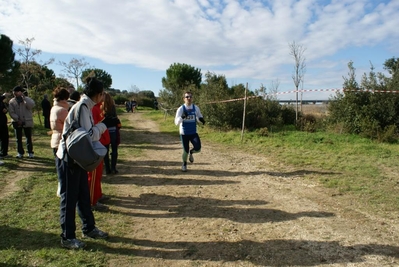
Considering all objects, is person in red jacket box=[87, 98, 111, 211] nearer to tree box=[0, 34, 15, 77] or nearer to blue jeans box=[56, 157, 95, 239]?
blue jeans box=[56, 157, 95, 239]

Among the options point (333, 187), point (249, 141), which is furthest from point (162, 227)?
point (249, 141)

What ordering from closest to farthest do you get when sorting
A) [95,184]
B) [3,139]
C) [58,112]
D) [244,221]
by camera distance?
1. [244,221]
2. [58,112]
3. [95,184]
4. [3,139]

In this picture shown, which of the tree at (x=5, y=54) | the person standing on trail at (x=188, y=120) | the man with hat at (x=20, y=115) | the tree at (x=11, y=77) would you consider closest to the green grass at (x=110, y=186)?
the man with hat at (x=20, y=115)

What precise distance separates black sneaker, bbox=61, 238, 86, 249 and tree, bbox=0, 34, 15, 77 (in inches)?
777

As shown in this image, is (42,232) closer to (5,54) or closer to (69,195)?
(69,195)

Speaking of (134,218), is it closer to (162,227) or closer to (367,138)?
(162,227)

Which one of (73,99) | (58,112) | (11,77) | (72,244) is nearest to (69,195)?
(72,244)

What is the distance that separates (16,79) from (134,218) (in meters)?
21.5

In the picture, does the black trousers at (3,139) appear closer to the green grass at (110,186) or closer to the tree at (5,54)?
the green grass at (110,186)

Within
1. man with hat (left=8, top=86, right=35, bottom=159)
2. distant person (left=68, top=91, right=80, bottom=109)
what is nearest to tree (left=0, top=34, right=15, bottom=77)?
man with hat (left=8, top=86, right=35, bottom=159)

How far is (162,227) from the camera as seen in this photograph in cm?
393

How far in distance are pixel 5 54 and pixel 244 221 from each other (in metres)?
21.2

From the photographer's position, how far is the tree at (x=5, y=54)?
1908 cm

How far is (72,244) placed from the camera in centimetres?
325
